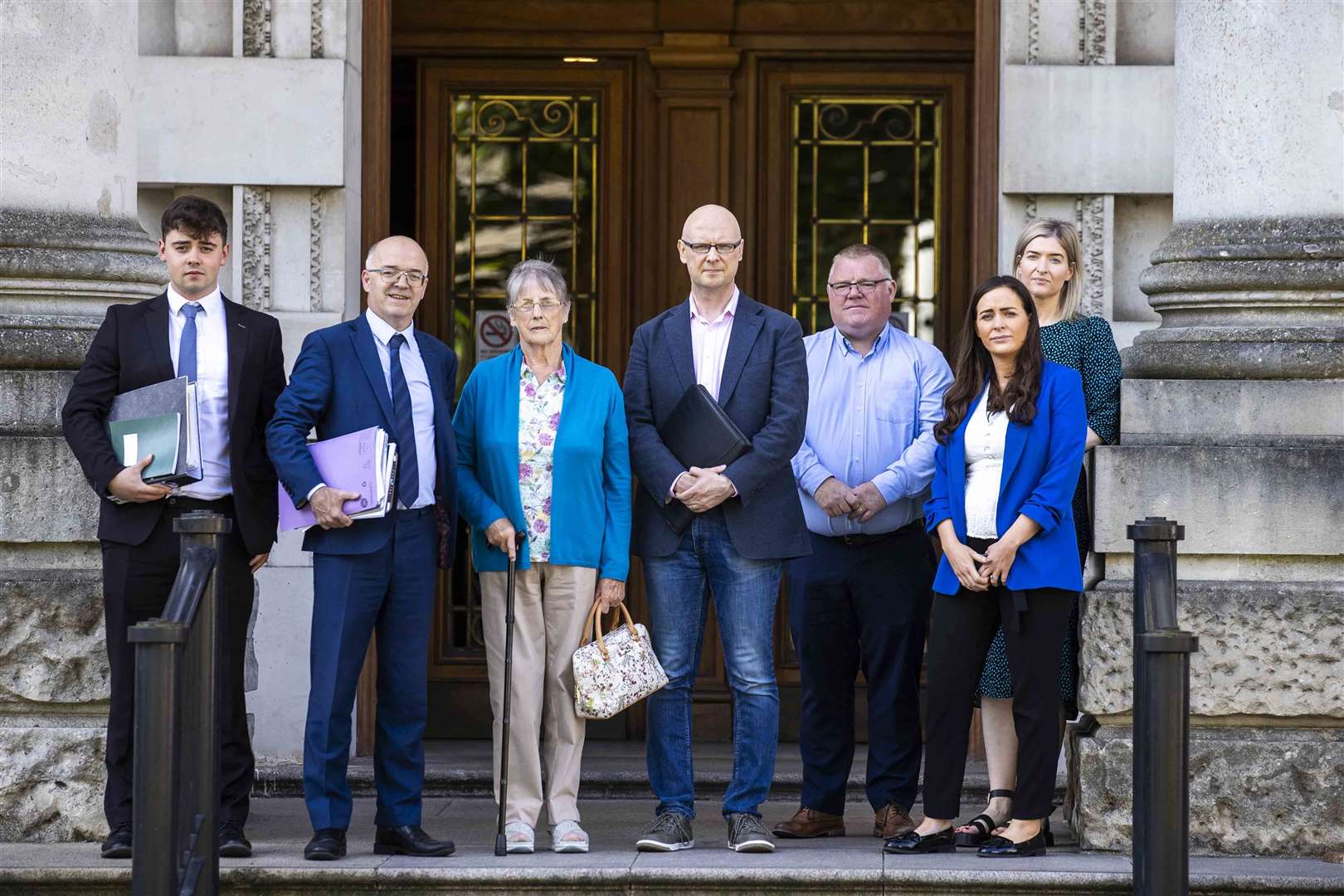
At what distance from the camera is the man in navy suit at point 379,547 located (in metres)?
5.64

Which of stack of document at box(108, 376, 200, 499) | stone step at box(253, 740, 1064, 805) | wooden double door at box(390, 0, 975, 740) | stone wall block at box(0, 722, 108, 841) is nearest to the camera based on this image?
stack of document at box(108, 376, 200, 499)

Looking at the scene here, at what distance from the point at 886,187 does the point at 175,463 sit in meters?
3.93

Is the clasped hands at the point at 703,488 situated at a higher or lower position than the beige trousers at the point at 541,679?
higher

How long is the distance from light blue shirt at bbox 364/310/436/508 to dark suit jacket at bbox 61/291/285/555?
35 cm

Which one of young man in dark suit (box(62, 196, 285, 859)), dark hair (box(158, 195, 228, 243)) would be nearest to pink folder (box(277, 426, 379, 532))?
young man in dark suit (box(62, 196, 285, 859))

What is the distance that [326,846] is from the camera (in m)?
5.60

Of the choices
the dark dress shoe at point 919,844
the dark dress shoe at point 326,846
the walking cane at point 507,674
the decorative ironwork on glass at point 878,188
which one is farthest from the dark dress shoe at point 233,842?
the decorative ironwork on glass at point 878,188

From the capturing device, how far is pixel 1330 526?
5852mm

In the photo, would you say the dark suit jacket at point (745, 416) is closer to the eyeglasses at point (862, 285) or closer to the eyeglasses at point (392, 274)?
the eyeglasses at point (862, 285)

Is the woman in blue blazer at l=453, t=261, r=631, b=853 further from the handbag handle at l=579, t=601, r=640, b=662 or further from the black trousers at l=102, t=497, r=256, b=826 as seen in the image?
the black trousers at l=102, t=497, r=256, b=826

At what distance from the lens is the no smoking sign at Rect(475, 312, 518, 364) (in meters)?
8.52

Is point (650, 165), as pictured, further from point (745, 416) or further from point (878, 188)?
point (745, 416)

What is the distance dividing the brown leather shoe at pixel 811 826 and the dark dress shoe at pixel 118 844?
200cm

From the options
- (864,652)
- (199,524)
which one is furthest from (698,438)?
(199,524)
